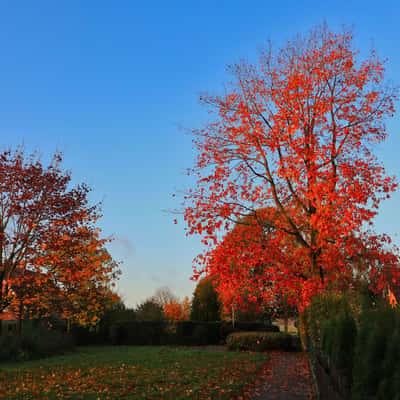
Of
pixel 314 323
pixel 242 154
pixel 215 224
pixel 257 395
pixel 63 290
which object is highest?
pixel 242 154

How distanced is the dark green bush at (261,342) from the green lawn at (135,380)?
7058 mm

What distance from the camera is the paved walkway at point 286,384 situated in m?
10.3

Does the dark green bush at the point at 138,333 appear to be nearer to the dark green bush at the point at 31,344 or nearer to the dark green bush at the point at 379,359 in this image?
the dark green bush at the point at 31,344

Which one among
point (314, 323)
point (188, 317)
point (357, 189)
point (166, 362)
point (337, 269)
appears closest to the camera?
point (314, 323)

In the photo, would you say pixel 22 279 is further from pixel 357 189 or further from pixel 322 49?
pixel 322 49

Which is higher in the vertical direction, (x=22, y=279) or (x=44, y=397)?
(x=22, y=279)

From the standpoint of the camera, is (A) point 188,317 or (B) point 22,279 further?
(A) point 188,317

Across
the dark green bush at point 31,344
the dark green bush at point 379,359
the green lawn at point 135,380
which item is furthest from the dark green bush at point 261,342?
the dark green bush at point 379,359

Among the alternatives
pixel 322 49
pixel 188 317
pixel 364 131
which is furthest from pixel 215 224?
pixel 188 317

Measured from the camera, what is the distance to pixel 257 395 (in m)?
10.3

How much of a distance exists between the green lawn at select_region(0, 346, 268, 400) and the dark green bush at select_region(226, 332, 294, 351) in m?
7.06

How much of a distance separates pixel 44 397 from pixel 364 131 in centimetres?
1304

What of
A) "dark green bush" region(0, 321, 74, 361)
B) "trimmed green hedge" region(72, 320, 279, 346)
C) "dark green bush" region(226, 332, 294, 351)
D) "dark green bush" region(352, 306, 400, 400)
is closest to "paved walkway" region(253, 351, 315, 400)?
"dark green bush" region(352, 306, 400, 400)

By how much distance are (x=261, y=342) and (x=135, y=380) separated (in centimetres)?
1343
